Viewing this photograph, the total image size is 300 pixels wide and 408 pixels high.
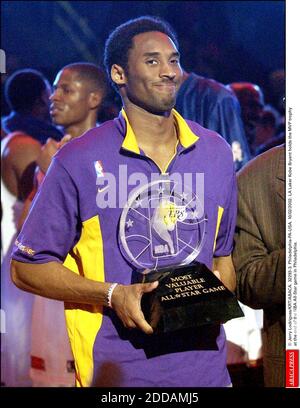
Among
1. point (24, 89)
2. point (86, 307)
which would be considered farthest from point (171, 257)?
point (24, 89)

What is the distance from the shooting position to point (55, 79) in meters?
2.65

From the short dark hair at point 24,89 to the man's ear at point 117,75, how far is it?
1.19 feet

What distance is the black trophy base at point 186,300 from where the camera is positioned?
7.22 feet

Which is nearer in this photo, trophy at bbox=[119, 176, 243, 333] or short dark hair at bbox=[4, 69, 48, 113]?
trophy at bbox=[119, 176, 243, 333]

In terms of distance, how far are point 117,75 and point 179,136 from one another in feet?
0.78

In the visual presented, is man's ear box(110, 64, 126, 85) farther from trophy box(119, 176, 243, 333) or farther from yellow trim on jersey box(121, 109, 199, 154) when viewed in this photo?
trophy box(119, 176, 243, 333)

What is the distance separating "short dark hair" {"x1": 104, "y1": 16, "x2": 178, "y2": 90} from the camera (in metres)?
2.38

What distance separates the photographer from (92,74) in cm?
256

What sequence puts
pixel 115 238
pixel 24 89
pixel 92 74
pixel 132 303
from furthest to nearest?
1. pixel 24 89
2. pixel 92 74
3. pixel 115 238
4. pixel 132 303

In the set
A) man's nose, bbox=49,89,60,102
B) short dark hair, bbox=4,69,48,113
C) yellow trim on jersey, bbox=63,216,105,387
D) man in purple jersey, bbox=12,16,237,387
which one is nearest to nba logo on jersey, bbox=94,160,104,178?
man in purple jersey, bbox=12,16,237,387

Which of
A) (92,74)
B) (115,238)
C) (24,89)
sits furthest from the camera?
(24,89)

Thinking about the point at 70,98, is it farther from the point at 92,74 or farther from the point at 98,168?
the point at 98,168
